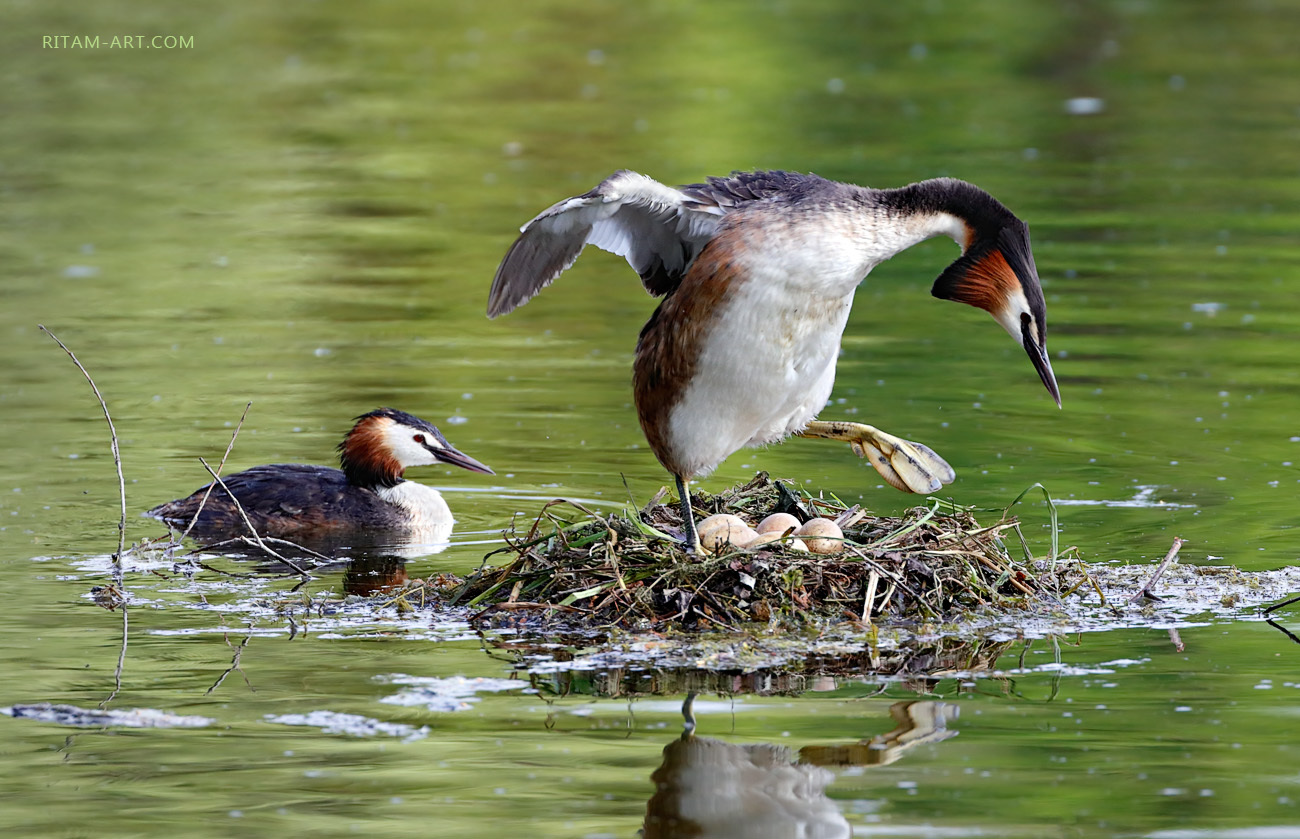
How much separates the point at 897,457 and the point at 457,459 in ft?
7.92

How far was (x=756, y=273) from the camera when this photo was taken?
7422 millimetres

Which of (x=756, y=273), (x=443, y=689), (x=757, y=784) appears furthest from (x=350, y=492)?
(x=757, y=784)

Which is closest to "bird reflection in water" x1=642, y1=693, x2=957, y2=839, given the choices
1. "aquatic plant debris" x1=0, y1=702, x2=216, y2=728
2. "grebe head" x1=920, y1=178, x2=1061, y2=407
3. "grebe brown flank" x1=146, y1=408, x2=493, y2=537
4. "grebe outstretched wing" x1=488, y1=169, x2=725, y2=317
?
"aquatic plant debris" x1=0, y1=702, x2=216, y2=728

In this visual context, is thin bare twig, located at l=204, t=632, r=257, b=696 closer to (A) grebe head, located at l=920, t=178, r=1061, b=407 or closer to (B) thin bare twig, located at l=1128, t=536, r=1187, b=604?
(A) grebe head, located at l=920, t=178, r=1061, b=407

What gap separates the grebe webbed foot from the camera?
28.4ft

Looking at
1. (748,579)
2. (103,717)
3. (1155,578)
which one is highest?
(748,579)

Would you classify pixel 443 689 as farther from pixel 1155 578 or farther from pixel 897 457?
pixel 1155 578

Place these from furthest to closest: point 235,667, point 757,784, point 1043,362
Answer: point 1043,362 < point 235,667 < point 757,784

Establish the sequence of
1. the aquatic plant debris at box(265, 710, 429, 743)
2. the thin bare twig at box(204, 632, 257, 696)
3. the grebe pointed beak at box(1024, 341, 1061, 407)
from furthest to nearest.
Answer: the grebe pointed beak at box(1024, 341, 1061, 407) < the thin bare twig at box(204, 632, 257, 696) < the aquatic plant debris at box(265, 710, 429, 743)

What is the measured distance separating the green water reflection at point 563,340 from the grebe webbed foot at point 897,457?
666mm

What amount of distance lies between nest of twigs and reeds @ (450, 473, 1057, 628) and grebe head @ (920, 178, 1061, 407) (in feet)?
2.48

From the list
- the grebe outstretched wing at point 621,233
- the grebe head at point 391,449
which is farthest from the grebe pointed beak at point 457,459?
the grebe outstretched wing at point 621,233

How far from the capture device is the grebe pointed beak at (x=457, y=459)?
32.1 ft

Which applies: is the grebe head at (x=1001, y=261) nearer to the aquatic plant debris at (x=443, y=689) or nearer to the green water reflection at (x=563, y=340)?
the green water reflection at (x=563, y=340)
